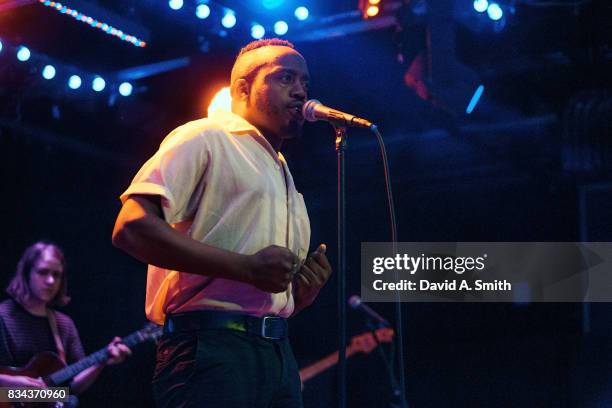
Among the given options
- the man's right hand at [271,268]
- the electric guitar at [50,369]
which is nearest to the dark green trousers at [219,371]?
the man's right hand at [271,268]

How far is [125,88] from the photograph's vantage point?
6145 mm

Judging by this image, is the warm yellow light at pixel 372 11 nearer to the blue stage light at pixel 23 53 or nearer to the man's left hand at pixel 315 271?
the blue stage light at pixel 23 53

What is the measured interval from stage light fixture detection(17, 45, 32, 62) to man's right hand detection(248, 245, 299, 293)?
163 inches

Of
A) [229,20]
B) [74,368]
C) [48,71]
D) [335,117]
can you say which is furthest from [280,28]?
[335,117]

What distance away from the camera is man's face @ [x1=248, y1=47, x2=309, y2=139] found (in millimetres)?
2312

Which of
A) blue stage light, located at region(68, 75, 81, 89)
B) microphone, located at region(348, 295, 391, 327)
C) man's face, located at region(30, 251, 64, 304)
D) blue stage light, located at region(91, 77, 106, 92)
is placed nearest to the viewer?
man's face, located at region(30, 251, 64, 304)

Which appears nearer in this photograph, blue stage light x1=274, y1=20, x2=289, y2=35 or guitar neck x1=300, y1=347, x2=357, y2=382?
blue stage light x1=274, y1=20, x2=289, y2=35

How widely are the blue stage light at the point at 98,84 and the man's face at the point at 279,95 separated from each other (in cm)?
396

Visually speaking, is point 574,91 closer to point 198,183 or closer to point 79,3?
point 79,3

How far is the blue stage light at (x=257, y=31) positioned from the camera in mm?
5387

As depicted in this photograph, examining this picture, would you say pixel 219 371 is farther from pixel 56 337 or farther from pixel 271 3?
pixel 271 3

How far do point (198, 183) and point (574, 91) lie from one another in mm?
4843

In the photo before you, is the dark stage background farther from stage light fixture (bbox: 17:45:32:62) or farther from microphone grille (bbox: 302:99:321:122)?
microphone grille (bbox: 302:99:321:122)

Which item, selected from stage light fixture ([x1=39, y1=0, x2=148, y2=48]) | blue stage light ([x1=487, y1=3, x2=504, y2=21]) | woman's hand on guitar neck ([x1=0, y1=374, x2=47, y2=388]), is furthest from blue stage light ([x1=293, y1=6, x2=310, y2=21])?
woman's hand on guitar neck ([x1=0, y1=374, x2=47, y2=388])
